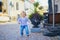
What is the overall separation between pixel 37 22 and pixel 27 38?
3.12 meters

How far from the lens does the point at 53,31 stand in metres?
13.5

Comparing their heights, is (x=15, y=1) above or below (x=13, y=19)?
above

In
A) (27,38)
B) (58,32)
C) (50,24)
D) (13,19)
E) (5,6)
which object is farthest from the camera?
(5,6)

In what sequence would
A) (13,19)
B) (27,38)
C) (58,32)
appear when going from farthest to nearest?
(13,19)
(58,32)
(27,38)

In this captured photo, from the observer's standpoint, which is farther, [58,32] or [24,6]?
[24,6]

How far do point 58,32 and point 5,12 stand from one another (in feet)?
58.5

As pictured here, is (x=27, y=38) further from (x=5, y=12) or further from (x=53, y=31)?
(x=5, y=12)

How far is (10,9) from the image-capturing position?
30172 millimetres

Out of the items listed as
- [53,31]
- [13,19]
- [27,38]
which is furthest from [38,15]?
[13,19]

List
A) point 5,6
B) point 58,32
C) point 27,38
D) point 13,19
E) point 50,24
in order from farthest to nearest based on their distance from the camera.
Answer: point 5,6 < point 13,19 < point 50,24 < point 58,32 < point 27,38

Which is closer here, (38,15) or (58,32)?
(58,32)

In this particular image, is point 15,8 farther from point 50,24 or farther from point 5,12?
point 50,24

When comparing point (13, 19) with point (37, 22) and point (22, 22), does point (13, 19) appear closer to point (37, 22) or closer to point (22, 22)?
point (37, 22)

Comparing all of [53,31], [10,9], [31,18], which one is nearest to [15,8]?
[10,9]
